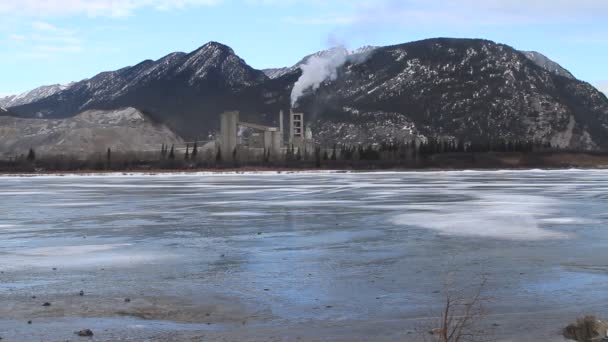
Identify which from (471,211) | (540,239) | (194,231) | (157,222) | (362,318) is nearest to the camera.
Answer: (362,318)

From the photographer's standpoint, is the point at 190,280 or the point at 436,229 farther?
the point at 436,229

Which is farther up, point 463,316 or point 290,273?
point 463,316

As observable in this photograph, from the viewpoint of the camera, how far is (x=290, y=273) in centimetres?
1639

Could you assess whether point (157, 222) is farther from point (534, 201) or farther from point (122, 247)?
point (534, 201)

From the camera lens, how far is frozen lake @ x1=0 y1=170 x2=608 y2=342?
37.9 ft

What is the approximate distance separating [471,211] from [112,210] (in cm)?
1700

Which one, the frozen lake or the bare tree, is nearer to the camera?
the bare tree

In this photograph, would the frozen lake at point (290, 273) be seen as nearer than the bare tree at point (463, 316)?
No

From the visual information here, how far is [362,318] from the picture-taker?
11.9 metres

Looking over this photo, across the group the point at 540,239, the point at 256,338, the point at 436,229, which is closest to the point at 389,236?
the point at 436,229

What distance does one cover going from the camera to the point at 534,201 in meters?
41.1

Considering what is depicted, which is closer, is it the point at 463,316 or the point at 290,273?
the point at 463,316

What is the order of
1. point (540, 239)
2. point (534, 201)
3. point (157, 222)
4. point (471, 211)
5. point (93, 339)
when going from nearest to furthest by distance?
point (93, 339)
point (540, 239)
point (157, 222)
point (471, 211)
point (534, 201)

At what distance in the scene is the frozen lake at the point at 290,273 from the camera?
11539 mm
